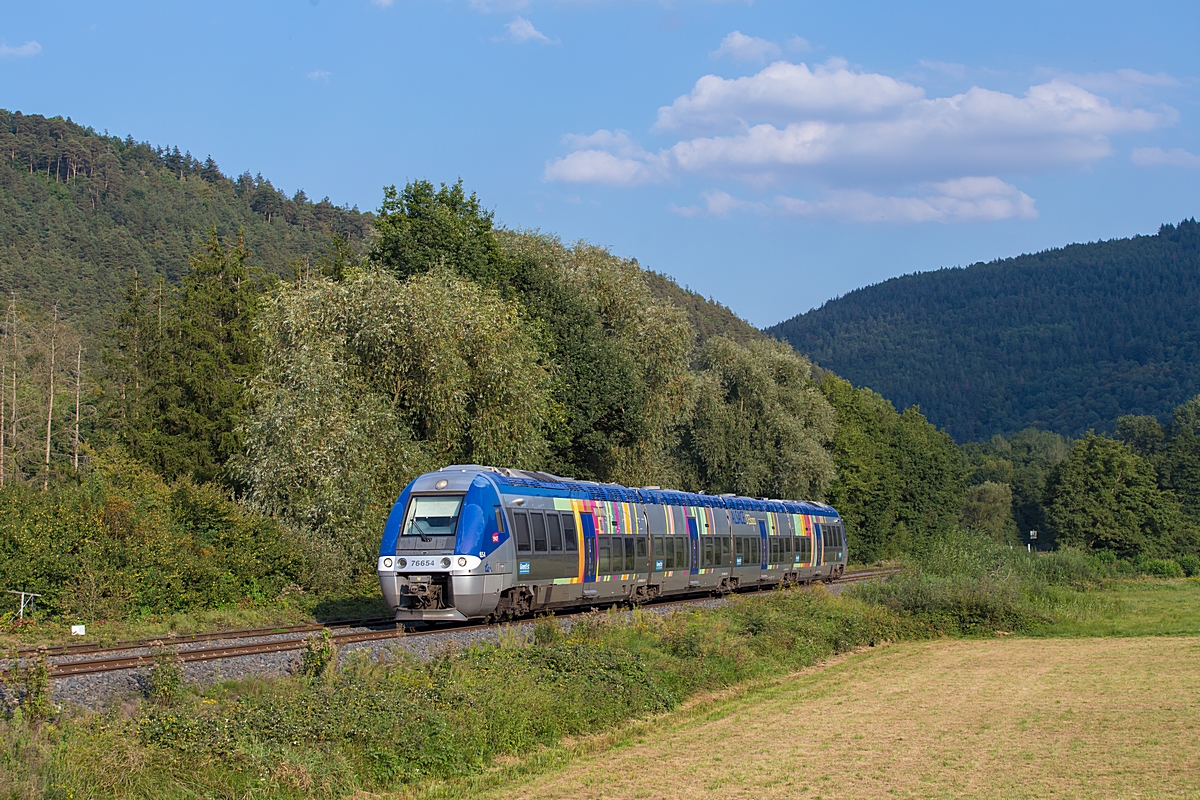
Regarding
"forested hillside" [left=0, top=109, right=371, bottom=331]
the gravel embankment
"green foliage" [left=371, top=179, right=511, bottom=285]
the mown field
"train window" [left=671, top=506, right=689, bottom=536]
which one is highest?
"forested hillside" [left=0, top=109, right=371, bottom=331]

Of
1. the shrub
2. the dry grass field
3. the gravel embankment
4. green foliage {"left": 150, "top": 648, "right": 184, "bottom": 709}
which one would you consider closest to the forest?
the shrub

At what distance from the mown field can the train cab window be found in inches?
241

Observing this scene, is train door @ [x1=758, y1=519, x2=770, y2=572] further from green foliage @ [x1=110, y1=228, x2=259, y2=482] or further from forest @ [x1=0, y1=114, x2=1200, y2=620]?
green foliage @ [x1=110, y1=228, x2=259, y2=482]

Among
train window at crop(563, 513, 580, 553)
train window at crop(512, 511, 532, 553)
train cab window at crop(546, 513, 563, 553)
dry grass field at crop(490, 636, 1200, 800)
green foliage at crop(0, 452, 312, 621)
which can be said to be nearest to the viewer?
dry grass field at crop(490, 636, 1200, 800)

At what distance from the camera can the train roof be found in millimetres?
25823

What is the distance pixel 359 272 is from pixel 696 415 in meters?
35.0

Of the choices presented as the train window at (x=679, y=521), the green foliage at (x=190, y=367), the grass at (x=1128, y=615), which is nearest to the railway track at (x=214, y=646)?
the train window at (x=679, y=521)

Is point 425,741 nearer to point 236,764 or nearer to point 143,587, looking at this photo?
point 236,764

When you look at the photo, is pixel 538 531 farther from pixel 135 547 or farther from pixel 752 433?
pixel 752 433

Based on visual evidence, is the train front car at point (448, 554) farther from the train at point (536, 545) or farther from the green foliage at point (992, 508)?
the green foliage at point (992, 508)

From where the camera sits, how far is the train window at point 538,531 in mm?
26047

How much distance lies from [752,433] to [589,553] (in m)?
44.3

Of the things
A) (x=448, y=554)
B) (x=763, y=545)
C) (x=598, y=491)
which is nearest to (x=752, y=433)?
(x=763, y=545)

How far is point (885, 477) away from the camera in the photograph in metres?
101
